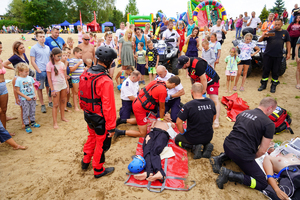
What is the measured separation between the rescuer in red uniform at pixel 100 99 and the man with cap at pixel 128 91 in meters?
1.63

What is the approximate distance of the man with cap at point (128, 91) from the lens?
4.18m

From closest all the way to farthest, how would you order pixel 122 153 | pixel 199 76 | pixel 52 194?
pixel 52 194, pixel 122 153, pixel 199 76

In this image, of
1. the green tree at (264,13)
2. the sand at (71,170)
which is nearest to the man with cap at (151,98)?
the sand at (71,170)

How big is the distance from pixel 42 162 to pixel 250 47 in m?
6.43

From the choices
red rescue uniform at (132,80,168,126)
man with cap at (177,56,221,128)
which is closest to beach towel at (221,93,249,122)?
man with cap at (177,56,221,128)

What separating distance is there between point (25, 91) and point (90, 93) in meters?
2.36

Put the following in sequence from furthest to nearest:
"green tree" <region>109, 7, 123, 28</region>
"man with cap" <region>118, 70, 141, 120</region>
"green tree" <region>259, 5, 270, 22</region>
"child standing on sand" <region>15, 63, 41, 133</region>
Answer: "green tree" <region>109, 7, 123, 28</region>
"green tree" <region>259, 5, 270, 22</region>
"man with cap" <region>118, 70, 141, 120</region>
"child standing on sand" <region>15, 63, 41, 133</region>

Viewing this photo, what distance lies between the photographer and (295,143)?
3.00 m

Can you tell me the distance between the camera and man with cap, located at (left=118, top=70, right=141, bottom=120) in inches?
165

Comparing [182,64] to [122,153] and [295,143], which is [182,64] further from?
[295,143]

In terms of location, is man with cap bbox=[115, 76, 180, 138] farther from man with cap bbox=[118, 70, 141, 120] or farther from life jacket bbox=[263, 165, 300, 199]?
life jacket bbox=[263, 165, 300, 199]

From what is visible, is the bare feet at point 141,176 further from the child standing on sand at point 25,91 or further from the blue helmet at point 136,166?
the child standing on sand at point 25,91

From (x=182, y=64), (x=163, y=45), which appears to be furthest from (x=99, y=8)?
(x=182, y=64)

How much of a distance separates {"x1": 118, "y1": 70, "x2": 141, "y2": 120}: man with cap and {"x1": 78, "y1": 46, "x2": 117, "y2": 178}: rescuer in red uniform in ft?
5.35
